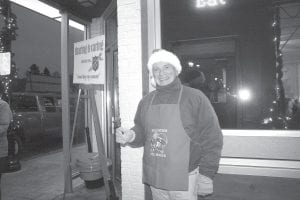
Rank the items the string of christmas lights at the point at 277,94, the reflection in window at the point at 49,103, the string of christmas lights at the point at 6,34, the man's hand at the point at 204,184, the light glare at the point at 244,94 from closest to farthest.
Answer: the man's hand at the point at 204,184 → the string of christmas lights at the point at 277,94 → the light glare at the point at 244,94 → the string of christmas lights at the point at 6,34 → the reflection in window at the point at 49,103

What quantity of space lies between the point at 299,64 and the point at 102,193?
13.6 ft

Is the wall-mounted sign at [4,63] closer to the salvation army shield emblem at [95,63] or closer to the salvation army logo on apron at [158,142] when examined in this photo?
the salvation army shield emblem at [95,63]

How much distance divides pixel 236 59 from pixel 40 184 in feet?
14.2

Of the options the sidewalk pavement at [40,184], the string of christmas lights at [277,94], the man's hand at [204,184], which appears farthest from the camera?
the sidewalk pavement at [40,184]

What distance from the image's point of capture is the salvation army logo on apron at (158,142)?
2400 mm

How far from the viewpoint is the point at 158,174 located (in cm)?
239

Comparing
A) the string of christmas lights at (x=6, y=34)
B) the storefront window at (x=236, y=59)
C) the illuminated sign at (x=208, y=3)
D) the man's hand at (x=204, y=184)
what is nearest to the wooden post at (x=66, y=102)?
the storefront window at (x=236, y=59)

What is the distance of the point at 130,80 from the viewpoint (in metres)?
3.55

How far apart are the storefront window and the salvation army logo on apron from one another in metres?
1.26

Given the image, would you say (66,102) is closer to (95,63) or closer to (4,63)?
(95,63)

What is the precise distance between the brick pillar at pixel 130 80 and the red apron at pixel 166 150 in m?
1.06

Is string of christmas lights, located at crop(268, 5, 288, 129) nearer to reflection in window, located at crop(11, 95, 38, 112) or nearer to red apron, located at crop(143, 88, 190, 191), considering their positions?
red apron, located at crop(143, 88, 190, 191)

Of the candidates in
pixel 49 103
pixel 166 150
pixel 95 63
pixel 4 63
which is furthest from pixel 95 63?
pixel 49 103

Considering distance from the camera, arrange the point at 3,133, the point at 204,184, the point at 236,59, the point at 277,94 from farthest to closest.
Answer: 1. the point at 3,133
2. the point at 236,59
3. the point at 277,94
4. the point at 204,184
